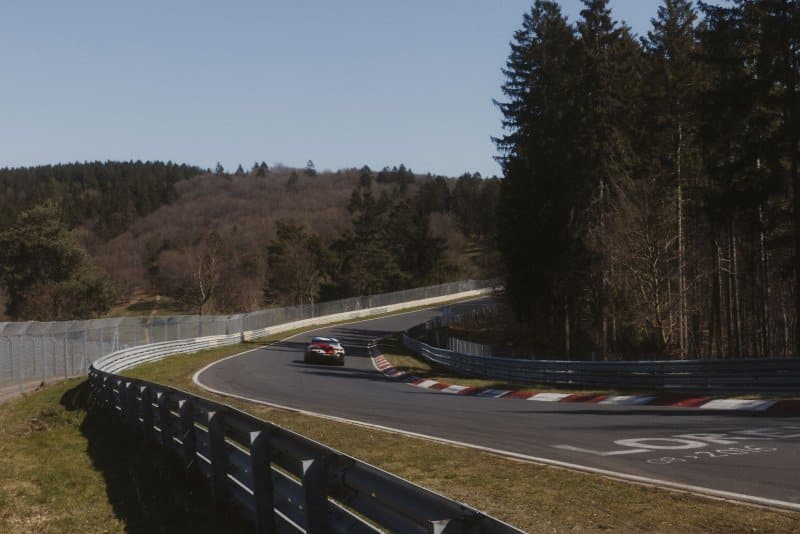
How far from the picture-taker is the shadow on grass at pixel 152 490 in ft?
26.2

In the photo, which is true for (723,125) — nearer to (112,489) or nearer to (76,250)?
(112,489)

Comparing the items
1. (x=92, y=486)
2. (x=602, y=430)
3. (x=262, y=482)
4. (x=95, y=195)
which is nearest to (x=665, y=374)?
(x=602, y=430)

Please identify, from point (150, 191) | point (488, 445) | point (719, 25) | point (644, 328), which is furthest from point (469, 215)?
point (488, 445)

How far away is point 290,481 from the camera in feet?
21.6

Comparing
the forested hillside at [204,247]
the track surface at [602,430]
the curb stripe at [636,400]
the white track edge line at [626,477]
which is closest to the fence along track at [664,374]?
the curb stripe at [636,400]

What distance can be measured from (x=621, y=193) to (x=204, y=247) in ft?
253

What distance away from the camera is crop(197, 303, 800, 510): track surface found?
29.5 feet

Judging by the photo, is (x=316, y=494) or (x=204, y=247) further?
(x=204, y=247)

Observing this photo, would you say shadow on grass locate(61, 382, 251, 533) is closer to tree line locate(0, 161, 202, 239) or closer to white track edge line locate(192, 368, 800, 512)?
white track edge line locate(192, 368, 800, 512)

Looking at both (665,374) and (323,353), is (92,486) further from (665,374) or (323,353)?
(323,353)

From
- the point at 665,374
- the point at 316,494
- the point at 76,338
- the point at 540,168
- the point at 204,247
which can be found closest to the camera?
the point at 316,494

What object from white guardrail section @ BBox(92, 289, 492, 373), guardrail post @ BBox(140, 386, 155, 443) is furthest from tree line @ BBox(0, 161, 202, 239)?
guardrail post @ BBox(140, 386, 155, 443)

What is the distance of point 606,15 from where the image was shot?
37.3m

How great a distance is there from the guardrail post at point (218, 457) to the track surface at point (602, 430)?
427 cm
